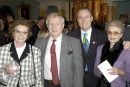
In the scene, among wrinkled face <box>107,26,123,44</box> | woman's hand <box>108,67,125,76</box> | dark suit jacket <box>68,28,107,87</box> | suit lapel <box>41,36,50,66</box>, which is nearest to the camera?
woman's hand <box>108,67,125,76</box>

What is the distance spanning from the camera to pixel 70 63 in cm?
233

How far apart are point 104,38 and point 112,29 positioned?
1.81ft

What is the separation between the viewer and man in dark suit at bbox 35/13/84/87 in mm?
2287

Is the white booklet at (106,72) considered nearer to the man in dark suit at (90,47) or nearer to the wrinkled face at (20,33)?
the man in dark suit at (90,47)

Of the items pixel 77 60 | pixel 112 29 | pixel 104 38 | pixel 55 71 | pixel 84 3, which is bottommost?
pixel 55 71

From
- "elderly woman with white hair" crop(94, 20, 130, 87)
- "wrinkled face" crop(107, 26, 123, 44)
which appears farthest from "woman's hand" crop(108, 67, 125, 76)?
"wrinkled face" crop(107, 26, 123, 44)

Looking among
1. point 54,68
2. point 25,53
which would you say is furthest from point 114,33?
point 25,53

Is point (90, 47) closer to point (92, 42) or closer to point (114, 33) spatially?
point (92, 42)

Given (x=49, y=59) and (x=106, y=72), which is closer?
(x=106, y=72)

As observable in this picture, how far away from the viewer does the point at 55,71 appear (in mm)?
2297

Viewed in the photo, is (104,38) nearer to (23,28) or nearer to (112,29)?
(112,29)

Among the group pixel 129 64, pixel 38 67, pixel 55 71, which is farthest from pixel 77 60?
pixel 129 64

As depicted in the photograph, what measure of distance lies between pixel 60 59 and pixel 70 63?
16 cm

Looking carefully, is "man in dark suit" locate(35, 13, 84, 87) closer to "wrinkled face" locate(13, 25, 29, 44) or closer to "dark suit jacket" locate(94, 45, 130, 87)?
"wrinkled face" locate(13, 25, 29, 44)
